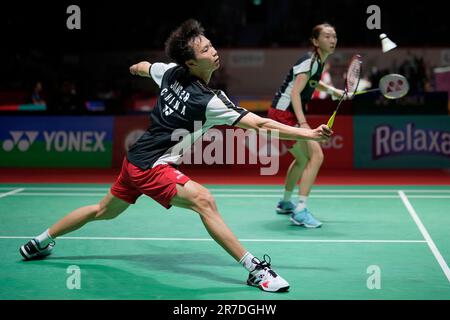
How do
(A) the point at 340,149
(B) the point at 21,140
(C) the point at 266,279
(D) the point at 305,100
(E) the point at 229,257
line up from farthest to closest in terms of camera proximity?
(B) the point at 21,140 < (A) the point at 340,149 < (D) the point at 305,100 < (E) the point at 229,257 < (C) the point at 266,279

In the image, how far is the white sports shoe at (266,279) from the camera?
4.37m

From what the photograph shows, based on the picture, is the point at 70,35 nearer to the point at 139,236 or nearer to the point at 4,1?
the point at 4,1

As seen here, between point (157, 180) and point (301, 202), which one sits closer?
point (157, 180)

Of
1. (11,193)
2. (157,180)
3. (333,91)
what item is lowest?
(11,193)

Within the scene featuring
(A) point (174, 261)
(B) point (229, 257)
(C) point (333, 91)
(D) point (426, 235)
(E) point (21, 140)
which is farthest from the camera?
(E) point (21, 140)

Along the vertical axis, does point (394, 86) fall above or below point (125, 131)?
above

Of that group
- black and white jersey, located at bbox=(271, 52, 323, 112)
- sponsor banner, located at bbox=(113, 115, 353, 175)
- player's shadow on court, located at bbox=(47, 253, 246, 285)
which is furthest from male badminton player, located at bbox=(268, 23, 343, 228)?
sponsor banner, located at bbox=(113, 115, 353, 175)

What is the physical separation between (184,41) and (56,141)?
22.8 ft

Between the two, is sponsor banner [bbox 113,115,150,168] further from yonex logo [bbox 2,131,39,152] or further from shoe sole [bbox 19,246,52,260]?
shoe sole [bbox 19,246,52,260]

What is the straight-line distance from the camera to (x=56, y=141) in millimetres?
11039

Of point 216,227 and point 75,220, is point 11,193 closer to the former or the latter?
point 75,220

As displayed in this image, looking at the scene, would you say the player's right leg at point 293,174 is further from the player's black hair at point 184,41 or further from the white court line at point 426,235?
the player's black hair at point 184,41

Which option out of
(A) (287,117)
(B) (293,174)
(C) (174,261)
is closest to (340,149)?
(B) (293,174)
